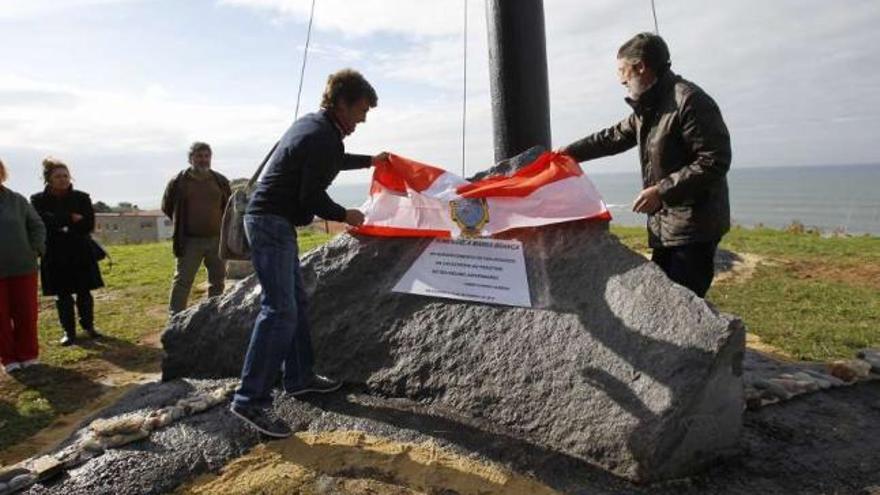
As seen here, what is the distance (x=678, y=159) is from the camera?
3467 mm

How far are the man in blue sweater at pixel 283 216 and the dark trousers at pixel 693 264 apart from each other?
1959 millimetres

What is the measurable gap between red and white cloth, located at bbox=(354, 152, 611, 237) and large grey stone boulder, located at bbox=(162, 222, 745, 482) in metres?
0.09

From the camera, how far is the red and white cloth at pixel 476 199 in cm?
379

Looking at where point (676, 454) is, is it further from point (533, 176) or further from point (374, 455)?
point (533, 176)

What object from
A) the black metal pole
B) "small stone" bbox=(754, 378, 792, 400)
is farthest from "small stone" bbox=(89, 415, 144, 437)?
"small stone" bbox=(754, 378, 792, 400)

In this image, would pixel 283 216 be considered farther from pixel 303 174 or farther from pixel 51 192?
pixel 51 192

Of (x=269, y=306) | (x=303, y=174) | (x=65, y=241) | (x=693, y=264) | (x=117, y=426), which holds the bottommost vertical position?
(x=117, y=426)

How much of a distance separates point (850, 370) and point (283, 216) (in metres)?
3.91

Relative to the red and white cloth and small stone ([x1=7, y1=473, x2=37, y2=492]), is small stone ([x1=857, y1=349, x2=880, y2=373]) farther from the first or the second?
small stone ([x1=7, y1=473, x2=37, y2=492])

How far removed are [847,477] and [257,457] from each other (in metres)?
3.00

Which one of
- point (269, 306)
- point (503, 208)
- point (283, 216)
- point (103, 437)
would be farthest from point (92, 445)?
point (503, 208)

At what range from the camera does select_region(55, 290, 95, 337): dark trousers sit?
6406mm

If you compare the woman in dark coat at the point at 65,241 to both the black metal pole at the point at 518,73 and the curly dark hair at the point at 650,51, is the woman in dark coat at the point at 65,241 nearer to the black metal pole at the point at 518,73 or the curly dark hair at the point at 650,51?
the black metal pole at the point at 518,73

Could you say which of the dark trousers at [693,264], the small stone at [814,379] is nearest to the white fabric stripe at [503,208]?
the dark trousers at [693,264]
